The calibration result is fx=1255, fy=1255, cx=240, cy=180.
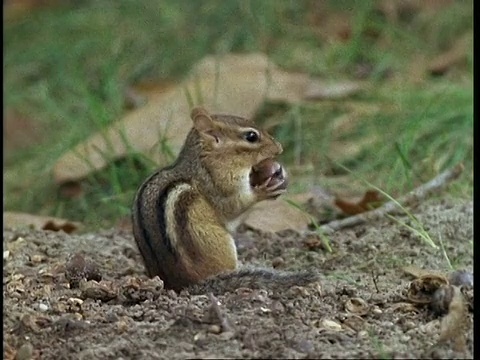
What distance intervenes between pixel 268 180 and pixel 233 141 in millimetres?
220

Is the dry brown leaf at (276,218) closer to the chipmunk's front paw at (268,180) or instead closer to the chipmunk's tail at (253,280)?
the chipmunk's front paw at (268,180)

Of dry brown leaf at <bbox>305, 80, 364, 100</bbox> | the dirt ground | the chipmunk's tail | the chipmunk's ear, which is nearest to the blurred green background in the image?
dry brown leaf at <bbox>305, 80, 364, 100</bbox>

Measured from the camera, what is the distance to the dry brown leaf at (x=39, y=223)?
6.20m

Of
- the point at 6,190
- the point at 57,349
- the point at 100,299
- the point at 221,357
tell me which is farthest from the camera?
the point at 6,190

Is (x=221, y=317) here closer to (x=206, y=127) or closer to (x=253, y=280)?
(x=253, y=280)

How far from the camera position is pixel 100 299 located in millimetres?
4348

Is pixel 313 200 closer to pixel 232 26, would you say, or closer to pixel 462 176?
pixel 462 176

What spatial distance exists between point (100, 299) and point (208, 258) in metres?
0.43

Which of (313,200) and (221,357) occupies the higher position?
(221,357)

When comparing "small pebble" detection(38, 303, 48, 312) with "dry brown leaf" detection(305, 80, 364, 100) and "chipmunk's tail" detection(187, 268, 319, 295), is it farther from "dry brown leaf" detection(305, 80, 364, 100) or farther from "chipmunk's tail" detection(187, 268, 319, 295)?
"dry brown leaf" detection(305, 80, 364, 100)


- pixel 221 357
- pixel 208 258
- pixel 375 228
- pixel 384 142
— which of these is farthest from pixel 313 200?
pixel 221 357

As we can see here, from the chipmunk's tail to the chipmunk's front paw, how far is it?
0.49 metres

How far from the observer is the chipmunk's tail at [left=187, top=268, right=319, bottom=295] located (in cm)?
430

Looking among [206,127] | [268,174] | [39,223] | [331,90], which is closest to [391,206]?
[268,174]
